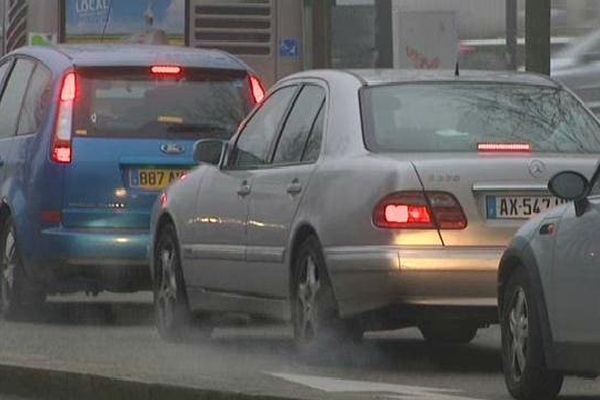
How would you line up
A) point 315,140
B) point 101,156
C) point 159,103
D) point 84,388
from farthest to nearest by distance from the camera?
1. point 159,103
2. point 101,156
3. point 315,140
4. point 84,388

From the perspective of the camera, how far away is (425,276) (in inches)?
393

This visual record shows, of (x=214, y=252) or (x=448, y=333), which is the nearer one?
(x=448, y=333)

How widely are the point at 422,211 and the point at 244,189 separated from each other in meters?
1.81

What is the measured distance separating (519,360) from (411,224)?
1089mm

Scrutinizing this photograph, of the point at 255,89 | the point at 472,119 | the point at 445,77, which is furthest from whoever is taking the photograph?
the point at 255,89

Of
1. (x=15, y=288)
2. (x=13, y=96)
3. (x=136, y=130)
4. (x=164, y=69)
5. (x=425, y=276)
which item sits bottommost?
(x=15, y=288)

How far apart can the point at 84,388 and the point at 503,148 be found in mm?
2509

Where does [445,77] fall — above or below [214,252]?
above

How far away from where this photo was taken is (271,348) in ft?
39.9

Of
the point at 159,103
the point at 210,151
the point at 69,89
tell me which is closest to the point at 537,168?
the point at 210,151

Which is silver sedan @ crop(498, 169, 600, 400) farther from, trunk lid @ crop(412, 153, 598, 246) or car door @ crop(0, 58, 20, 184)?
car door @ crop(0, 58, 20, 184)

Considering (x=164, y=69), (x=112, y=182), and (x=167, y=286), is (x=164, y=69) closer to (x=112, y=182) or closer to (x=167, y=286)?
(x=112, y=182)

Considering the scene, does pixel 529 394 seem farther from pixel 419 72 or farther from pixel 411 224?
pixel 419 72

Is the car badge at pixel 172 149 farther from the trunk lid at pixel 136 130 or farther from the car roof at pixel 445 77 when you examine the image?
the car roof at pixel 445 77
